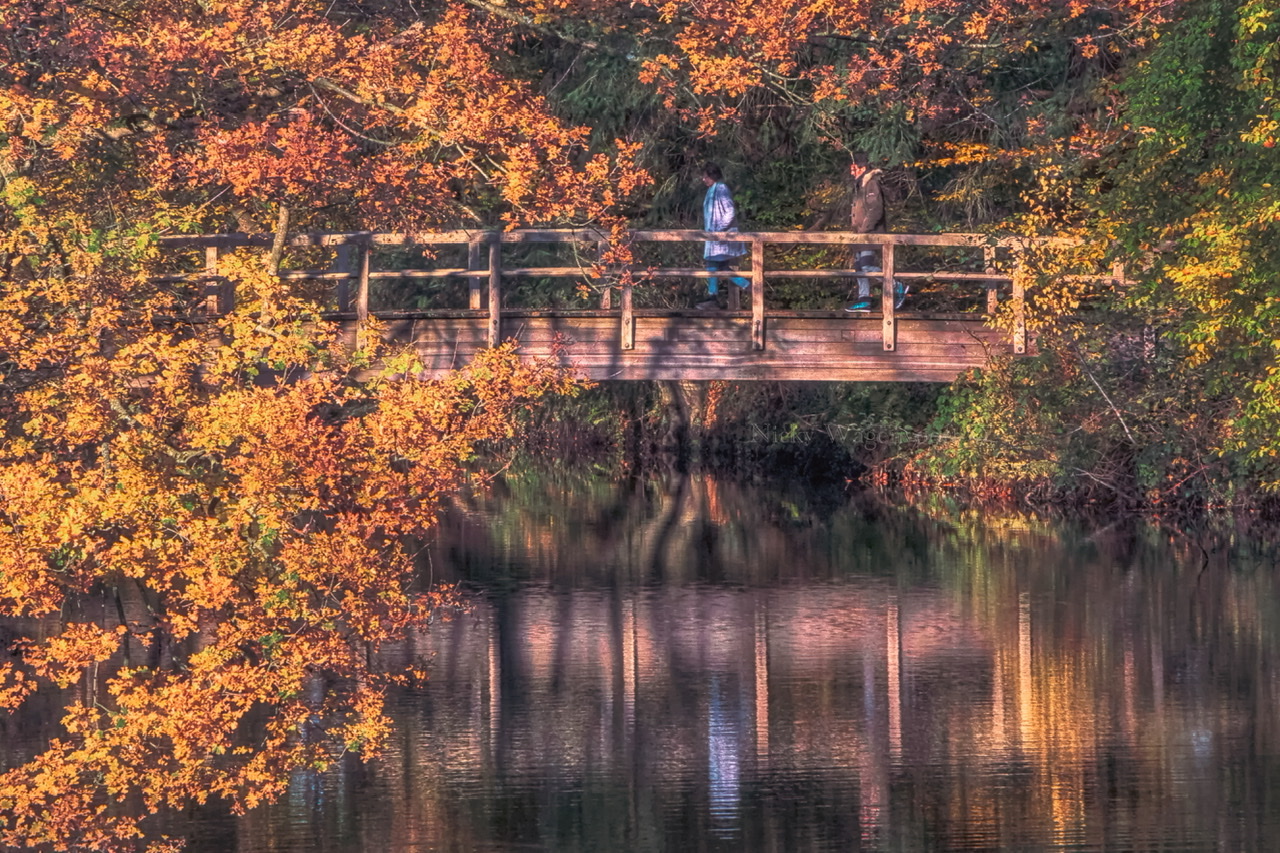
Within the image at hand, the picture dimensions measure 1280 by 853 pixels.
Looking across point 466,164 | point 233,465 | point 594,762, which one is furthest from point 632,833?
point 466,164

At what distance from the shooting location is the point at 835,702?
16391 mm

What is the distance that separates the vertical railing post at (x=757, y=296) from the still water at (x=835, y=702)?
8.44 feet

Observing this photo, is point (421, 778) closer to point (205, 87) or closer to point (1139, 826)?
point (1139, 826)

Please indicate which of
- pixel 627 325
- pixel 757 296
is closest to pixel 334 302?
pixel 627 325

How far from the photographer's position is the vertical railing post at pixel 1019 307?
23.4 metres

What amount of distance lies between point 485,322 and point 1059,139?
8.19 m

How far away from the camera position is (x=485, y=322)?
71.6 feet

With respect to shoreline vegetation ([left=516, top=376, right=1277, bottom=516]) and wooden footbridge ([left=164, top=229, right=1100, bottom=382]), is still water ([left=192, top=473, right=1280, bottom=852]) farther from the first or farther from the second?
wooden footbridge ([left=164, top=229, right=1100, bottom=382])

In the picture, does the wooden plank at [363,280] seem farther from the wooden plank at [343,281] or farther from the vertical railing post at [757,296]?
the vertical railing post at [757,296]

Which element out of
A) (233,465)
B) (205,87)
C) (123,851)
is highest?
(205,87)

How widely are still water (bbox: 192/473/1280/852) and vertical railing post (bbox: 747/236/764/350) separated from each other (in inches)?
101

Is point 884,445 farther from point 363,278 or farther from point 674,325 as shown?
point 363,278

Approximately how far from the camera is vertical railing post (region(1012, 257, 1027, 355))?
2342 cm

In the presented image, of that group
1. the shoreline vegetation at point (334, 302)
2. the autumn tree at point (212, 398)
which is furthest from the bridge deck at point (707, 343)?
the autumn tree at point (212, 398)
